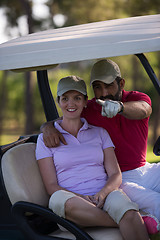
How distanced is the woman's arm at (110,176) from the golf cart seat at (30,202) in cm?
19

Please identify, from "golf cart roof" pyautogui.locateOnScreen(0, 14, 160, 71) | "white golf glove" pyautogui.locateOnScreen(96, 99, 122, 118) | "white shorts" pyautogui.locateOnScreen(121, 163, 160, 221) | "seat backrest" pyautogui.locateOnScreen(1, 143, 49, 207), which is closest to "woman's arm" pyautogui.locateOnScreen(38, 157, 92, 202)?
"seat backrest" pyautogui.locateOnScreen(1, 143, 49, 207)

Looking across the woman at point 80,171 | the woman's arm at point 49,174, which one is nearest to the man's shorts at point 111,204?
the woman at point 80,171

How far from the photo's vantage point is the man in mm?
2594

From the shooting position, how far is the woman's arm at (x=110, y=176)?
7.77ft

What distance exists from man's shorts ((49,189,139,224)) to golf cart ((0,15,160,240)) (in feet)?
0.20

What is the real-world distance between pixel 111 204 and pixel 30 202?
0.55 m

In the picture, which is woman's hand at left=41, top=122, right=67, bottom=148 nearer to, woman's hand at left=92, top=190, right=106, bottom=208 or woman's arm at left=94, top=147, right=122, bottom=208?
woman's arm at left=94, top=147, right=122, bottom=208

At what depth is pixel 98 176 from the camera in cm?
253

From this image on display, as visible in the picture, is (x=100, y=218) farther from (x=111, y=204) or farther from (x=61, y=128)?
(x=61, y=128)

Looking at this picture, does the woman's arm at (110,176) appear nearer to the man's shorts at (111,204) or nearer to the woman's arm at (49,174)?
the man's shorts at (111,204)

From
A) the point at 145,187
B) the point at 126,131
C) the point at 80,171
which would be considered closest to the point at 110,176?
the point at 80,171

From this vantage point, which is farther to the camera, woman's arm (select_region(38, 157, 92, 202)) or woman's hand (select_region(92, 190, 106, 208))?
woman's arm (select_region(38, 157, 92, 202))

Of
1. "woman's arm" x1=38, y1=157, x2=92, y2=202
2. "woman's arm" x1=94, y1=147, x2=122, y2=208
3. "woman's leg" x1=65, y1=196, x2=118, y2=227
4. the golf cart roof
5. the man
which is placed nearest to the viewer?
the golf cart roof

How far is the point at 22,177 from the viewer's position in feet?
8.39
